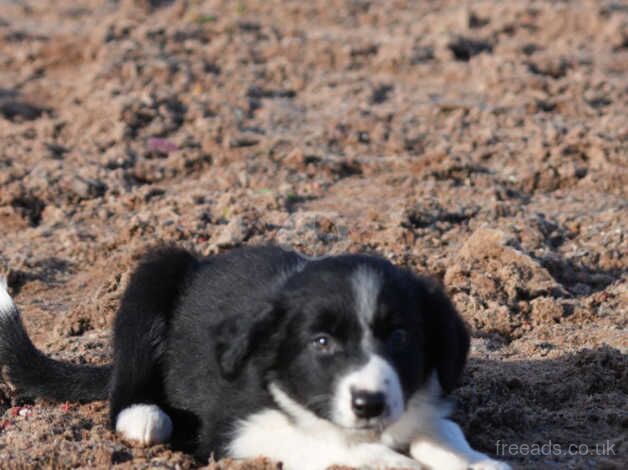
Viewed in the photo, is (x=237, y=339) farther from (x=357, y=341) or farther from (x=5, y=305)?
(x=5, y=305)

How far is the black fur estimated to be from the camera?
4016 mm

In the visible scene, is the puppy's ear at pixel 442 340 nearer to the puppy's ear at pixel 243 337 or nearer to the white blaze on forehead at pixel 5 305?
the puppy's ear at pixel 243 337

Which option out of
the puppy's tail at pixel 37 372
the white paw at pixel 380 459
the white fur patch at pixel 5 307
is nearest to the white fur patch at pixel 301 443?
the white paw at pixel 380 459

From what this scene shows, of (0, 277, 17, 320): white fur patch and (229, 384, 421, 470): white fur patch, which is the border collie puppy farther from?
→ (0, 277, 17, 320): white fur patch

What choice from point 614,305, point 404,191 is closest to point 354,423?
point 614,305

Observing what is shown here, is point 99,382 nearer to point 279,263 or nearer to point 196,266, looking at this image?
point 196,266

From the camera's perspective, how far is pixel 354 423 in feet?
12.6

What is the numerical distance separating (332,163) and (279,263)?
12.7ft

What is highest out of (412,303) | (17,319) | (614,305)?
(412,303)

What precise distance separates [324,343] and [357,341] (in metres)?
0.13

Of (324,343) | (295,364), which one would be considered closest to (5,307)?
(295,364)

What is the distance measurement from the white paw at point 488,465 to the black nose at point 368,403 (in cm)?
49

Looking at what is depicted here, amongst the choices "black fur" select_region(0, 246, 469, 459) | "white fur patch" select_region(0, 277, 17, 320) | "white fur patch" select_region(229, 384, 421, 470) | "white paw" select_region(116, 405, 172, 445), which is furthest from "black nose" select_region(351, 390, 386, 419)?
"white fur patch" select_region(0, 277, 17, 320)

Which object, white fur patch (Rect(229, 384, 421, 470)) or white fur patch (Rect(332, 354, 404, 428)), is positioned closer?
white fur patch (Rect(332, 354, 404, 428))
